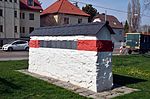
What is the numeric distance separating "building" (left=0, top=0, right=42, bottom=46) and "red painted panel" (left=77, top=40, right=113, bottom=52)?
128 feet

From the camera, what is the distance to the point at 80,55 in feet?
32.8

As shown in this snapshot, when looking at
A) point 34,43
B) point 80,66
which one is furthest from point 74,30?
point 34,43

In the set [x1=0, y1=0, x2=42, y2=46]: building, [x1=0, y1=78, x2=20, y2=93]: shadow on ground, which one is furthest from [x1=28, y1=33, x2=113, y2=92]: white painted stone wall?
[x1=0, y1=0, x2=42, y2=46]: building

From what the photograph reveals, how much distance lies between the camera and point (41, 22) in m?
60.5

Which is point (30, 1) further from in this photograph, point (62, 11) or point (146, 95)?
point (146, 95)

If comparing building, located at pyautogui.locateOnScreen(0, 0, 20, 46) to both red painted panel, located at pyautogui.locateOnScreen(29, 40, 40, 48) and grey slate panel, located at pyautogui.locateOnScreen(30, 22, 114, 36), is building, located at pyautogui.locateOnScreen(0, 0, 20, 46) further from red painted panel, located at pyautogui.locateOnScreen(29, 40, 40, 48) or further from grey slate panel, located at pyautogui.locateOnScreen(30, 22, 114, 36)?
grey slate panel, located at pyautogui.locateOnScreen(30, 22, 114, 36)

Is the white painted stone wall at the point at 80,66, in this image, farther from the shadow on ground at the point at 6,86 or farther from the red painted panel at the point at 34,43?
the shadow on ground at the point at 6,86

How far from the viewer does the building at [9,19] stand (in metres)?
47.7

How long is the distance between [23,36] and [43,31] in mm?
41089

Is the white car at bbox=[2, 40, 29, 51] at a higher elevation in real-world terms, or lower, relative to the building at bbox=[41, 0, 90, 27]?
lower

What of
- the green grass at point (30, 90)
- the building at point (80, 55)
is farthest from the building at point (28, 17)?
the green grass at point (30, 90)

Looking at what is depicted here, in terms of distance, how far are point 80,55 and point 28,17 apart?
146 ft

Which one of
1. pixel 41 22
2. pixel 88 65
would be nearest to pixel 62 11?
pixel 41 22

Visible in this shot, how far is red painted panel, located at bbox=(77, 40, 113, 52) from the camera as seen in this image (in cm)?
935
